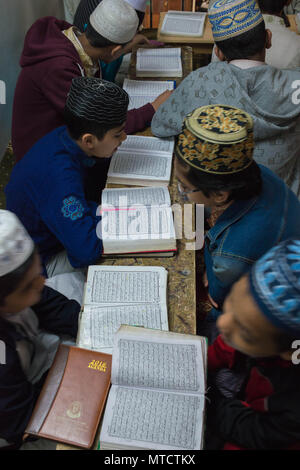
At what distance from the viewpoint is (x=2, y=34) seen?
9.66 feet

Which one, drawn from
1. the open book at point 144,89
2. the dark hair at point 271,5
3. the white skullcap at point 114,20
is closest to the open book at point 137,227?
the open book at point 144,89

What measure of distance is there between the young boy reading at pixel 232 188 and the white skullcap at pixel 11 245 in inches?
21.5

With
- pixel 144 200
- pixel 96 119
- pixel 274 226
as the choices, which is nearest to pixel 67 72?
pixel 96 119

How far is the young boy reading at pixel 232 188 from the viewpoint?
115 centimetres

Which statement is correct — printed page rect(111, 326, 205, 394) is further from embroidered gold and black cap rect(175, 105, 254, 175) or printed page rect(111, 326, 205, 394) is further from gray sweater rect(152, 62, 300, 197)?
gray sweater rect(152, 62, 300, 197)

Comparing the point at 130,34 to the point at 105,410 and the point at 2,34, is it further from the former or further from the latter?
the point at 105,410

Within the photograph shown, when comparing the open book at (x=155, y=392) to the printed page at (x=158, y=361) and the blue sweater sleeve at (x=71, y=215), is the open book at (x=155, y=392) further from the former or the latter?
the blue sweater sleeve at (x=71, y=215)

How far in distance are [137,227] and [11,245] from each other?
22.3 inches

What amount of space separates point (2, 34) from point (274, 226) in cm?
271

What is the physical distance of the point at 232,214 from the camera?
51.1 inches

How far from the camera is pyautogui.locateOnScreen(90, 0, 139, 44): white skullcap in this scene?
2.05 m

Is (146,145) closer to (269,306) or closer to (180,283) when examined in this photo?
(180,283)

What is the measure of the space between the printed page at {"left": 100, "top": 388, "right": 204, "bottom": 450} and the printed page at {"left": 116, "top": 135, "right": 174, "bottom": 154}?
46.8 inches

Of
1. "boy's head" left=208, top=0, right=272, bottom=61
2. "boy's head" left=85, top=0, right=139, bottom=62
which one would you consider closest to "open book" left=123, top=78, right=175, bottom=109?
"boy's head" left=85, top=0, right=139, bottom=62
